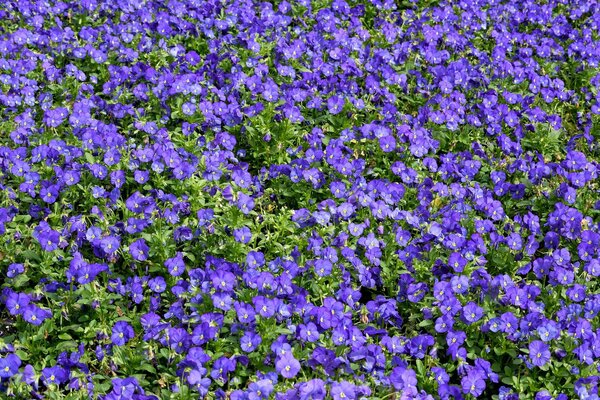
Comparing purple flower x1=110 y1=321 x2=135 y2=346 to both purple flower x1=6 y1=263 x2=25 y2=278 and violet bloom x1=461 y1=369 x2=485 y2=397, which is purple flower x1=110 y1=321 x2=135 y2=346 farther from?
violet bloom x1=461 y1=369 x2=485 y2=397

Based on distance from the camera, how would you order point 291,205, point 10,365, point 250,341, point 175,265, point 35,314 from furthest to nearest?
1. point 291,205
2. point 175,265
3. point 35,314
4. point 250,341
5. point 10,365

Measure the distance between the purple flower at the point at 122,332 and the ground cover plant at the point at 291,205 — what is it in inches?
0.5

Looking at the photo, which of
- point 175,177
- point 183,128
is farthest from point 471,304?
point 183,128

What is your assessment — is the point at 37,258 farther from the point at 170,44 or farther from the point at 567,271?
the point at 567,271

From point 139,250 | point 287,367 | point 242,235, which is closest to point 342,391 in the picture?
point 287,367

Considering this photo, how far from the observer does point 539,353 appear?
181 inches

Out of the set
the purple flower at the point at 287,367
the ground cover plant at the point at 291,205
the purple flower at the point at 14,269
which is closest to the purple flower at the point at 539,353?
the ground cover plant at the point at 291,205

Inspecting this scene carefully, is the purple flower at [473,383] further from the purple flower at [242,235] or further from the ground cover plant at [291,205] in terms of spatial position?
the purple flower at [242,235]

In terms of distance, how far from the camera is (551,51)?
7977 mm

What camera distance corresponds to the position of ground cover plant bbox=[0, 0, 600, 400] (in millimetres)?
4504

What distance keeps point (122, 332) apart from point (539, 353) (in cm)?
241

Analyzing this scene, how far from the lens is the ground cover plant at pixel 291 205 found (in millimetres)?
4504

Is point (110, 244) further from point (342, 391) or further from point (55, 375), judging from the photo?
point (342, 391)

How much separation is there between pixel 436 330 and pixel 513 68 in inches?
139
